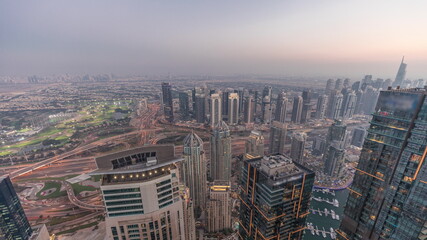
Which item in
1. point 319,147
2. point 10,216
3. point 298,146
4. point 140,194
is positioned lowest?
point 319,147

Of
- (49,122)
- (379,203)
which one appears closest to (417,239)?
(379,203)

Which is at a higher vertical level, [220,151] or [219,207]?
[220,151]

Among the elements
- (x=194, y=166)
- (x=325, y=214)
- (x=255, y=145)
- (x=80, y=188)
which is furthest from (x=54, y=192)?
(x=325, y=214)

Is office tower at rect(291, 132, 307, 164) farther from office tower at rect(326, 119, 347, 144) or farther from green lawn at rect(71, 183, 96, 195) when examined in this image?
green lawn at rect(71, 183, 96, 195)

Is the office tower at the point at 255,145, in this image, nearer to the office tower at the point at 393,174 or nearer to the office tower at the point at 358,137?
the office tower at the point at 393,174

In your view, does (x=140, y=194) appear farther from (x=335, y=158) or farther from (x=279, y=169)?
(x=335, y=158)

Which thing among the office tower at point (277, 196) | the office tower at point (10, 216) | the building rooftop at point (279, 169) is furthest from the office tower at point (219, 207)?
the office tower at point (10, 216)

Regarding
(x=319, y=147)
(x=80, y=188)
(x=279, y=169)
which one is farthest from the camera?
(x=319, y=147)
